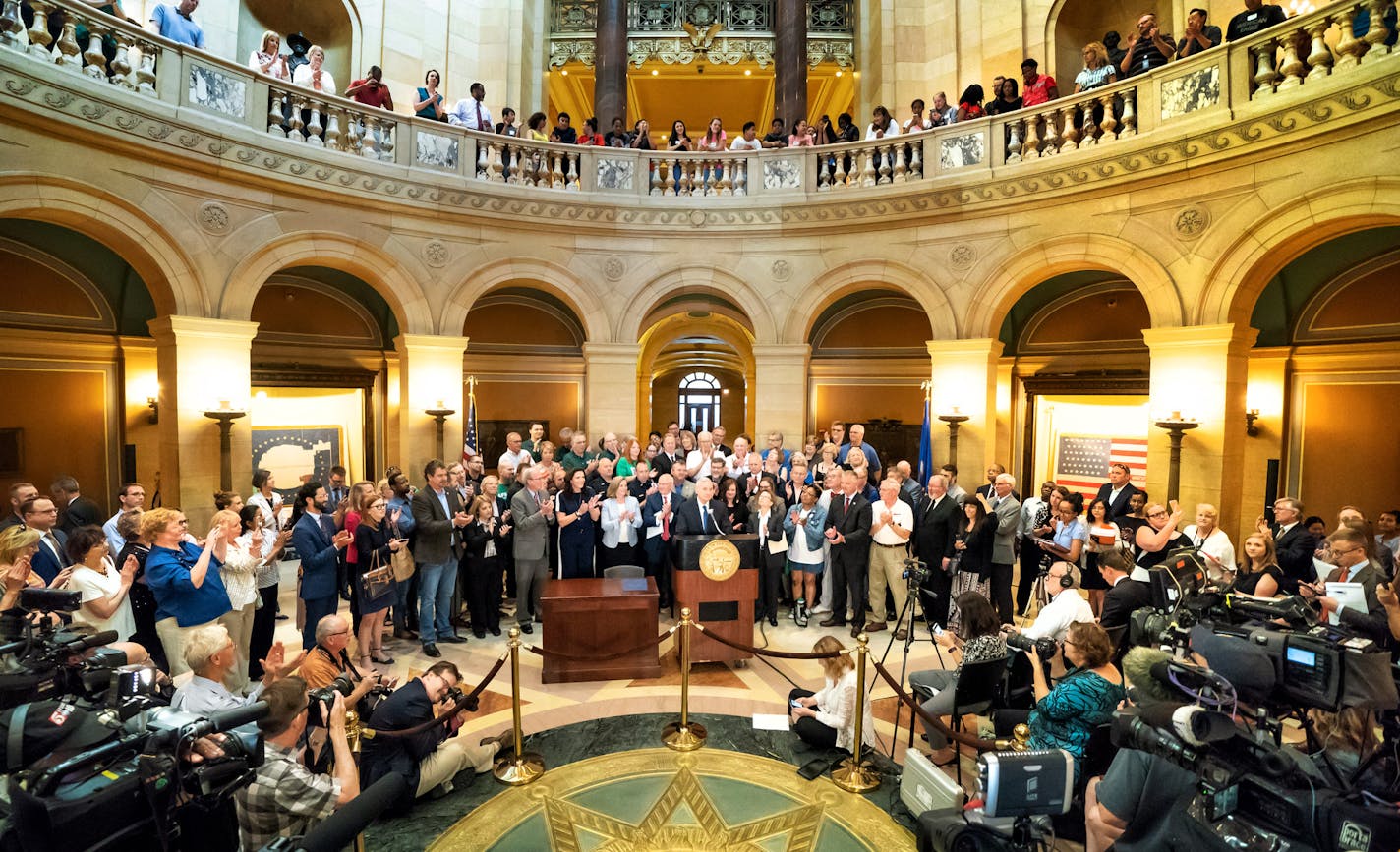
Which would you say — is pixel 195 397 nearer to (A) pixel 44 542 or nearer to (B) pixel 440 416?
(B) pixel 440 416

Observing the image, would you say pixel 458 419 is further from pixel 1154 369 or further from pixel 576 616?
pixel 1154 369

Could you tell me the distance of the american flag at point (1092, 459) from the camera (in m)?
11.3

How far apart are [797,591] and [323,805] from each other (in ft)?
Answer: 18.6

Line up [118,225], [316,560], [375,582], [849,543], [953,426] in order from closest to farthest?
1. [316,560]
2. [375,582]
3. [849,543]
4. [118,225]
5. [953,426]

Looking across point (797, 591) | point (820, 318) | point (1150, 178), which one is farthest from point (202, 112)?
point (1150, 178)

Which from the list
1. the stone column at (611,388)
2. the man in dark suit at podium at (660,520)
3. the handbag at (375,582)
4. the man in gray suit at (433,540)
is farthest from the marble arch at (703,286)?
the handbag at (375,582)

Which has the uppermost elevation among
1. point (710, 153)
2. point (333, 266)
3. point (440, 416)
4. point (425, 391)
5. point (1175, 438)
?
point (710, 153)

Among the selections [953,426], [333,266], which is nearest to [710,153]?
[953,426]

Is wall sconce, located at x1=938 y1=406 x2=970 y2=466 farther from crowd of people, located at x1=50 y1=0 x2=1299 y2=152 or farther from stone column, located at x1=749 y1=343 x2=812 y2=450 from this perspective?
crowd of people, located at x1=50 y1=0 x2=1299 y2=152

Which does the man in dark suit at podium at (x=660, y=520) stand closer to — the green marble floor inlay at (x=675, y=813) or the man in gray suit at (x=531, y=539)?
the man in gray suit at (x=531, y=539)

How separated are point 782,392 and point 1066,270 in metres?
4.50

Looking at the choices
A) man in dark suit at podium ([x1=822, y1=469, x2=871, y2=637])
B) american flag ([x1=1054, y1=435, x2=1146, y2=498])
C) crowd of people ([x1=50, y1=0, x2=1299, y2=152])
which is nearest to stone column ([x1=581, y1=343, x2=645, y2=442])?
crowd of people ([x1=50, y1=0, x2=1299, y2=152])

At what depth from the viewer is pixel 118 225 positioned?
7.96 m

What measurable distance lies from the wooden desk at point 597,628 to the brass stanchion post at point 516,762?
45.4 inches
